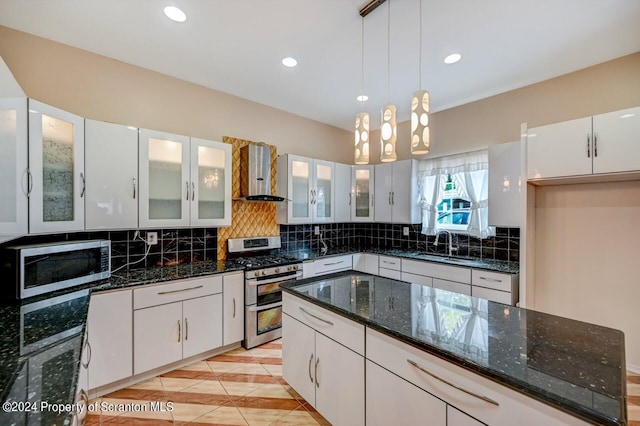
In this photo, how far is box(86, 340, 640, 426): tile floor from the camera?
186 centimetres

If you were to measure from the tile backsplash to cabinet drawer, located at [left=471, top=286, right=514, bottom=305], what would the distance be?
0.65 meters

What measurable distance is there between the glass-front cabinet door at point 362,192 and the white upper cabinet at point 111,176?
2.94 meters

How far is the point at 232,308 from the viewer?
8.82 feet

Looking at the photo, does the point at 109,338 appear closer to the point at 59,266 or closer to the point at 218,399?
the point at 59,266

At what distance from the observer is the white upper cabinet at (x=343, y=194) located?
4113mm

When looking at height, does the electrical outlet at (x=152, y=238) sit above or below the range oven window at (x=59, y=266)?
above

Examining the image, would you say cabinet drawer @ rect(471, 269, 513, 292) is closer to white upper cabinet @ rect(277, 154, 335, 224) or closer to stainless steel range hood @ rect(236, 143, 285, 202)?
white upper cabinet @ rect(277, 154, 335, 224)

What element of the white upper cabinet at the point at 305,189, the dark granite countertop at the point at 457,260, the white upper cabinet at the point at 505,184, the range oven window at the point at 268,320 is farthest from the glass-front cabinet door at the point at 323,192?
the white upper cabinet at the point at 505,184

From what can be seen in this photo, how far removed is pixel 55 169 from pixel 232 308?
5.95 ft

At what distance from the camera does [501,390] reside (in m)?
0.90

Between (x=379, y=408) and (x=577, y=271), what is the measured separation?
2.42m

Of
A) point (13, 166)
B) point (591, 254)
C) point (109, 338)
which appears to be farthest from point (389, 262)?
point (13, 166)

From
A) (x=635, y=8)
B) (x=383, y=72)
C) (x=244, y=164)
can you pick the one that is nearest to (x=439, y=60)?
(x=383, y=72)

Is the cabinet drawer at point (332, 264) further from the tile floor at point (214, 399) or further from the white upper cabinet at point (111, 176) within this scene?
the white upper cabinet at point (111, 176)
